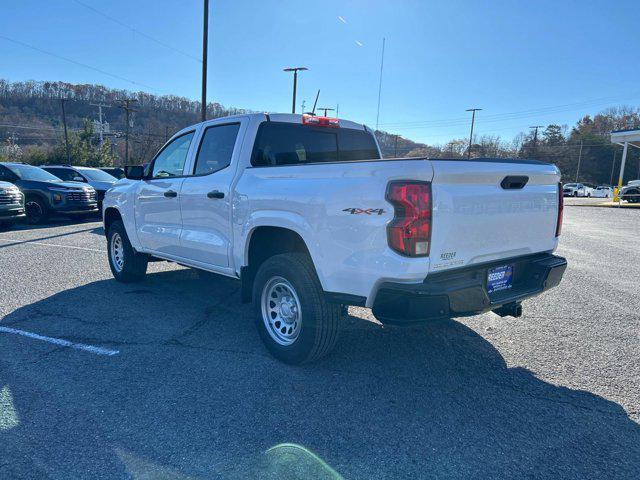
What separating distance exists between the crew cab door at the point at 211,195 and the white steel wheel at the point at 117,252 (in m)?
1.99

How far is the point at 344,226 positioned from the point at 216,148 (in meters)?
2.21

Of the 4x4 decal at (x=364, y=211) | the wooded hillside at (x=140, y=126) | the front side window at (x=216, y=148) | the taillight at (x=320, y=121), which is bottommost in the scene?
the 4x4 decal at (x=364, y=211)

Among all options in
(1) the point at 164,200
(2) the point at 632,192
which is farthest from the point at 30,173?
(2) the point at 632,192

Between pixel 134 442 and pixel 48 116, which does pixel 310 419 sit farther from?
pixel 48 116

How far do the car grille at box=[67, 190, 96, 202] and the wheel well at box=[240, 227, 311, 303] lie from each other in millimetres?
11283

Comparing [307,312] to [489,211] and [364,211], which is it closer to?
[364,211]

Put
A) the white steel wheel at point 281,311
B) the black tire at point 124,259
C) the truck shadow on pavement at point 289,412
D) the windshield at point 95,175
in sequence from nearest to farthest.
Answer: the truck shadow on pavement at point 289,412 < the white steel wheel at point 281,311 < the black tire at point 124,259 < the windshield at point 95,175

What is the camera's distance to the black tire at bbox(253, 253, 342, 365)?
333 centimetres

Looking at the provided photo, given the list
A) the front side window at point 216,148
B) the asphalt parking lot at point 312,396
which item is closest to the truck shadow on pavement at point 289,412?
the asphalt parking lot at point 312,396

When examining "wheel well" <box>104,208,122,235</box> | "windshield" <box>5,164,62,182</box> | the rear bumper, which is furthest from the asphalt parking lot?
"windshield" <box>5,164,62,182</box>

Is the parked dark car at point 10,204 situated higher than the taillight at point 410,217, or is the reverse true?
the taillight at point 410,217

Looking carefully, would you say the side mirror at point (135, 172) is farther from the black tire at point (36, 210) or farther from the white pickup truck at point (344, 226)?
the black tire at point (36, 210)

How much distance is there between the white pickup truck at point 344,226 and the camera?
279 centimetres

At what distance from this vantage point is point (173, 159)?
5301 millimetres
